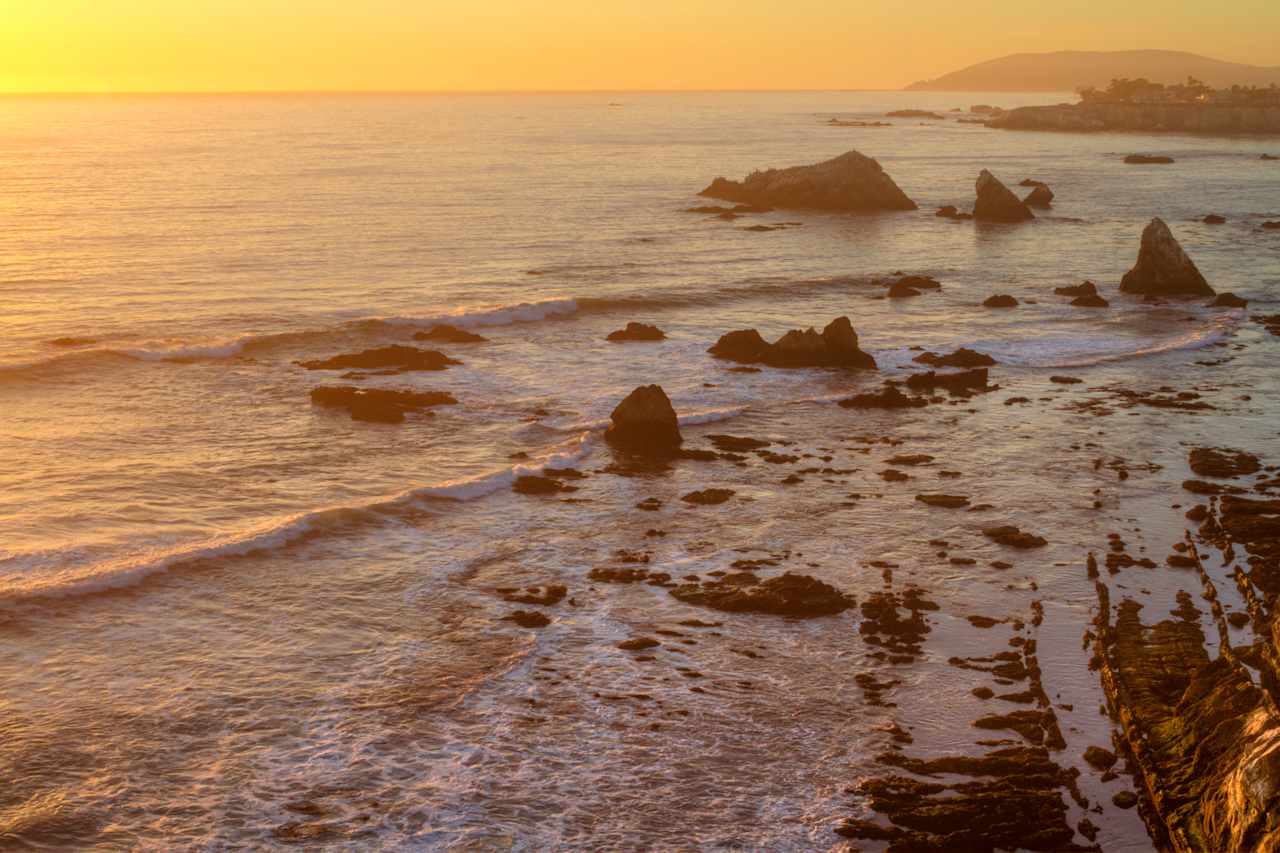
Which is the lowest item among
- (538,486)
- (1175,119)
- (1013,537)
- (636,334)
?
(1013,537)

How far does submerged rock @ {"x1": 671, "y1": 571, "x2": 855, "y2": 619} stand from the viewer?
19172 millimetres

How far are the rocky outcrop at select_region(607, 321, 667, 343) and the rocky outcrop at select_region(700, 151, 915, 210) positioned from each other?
47.2m

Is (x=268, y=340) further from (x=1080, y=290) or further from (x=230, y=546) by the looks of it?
(x=1080, y=290)

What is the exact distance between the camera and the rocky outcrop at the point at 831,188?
278ft

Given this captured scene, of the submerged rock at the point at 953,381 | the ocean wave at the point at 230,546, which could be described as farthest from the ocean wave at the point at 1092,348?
the ocean wave at the point at 230,546

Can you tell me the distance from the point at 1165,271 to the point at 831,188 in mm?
38176

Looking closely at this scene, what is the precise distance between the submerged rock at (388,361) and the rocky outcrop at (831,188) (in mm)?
53556

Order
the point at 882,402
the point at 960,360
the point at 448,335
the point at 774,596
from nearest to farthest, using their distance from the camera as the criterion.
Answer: the point at 774,596, the point at 882,402, the point at 960,360, the point at 448,335

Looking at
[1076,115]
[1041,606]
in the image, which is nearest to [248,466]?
[1041,606]

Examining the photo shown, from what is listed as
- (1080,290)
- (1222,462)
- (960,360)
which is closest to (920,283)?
(1080,290)

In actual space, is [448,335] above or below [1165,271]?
below

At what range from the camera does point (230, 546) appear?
21.4 meters

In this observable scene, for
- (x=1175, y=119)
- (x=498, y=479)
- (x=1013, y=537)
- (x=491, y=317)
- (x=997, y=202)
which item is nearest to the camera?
(x=1013, y=537)

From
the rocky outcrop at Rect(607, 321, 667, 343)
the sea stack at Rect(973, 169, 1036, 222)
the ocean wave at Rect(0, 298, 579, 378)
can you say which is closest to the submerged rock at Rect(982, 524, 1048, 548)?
the rocky outcrop at Rect(607, 321, 667, 343)
